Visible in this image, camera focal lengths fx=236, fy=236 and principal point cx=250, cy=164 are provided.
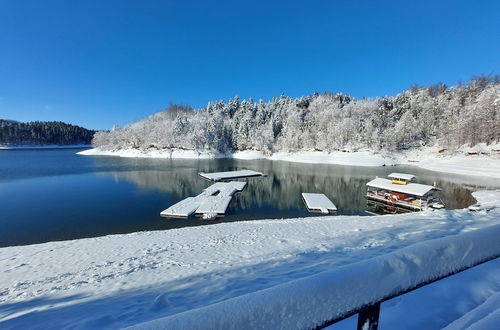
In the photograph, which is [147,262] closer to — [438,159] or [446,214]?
[446,214]

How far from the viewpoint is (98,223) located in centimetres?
1858

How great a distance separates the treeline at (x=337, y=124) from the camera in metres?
56.1

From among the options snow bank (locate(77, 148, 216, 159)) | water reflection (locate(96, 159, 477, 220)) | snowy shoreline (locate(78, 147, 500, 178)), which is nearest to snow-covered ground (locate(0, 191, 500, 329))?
water reflection (locate(96, 159, 477, 220))

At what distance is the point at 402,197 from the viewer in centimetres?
2523

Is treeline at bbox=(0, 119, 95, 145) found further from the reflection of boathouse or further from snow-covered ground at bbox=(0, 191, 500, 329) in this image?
the reflection of boathouse

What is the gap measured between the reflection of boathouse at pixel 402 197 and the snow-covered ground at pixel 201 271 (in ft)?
35.8

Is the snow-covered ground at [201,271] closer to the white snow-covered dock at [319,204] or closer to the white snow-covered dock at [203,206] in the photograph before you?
the white snow-covered dock at [203,206]

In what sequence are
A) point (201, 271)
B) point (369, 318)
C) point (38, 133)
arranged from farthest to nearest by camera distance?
1. point (38, 133)
2. point (201, 271)
3. point (369, 318)

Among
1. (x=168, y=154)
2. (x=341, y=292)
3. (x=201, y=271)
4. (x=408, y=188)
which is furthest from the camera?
(x=168, y=154)

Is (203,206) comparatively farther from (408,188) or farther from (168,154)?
(168,154)

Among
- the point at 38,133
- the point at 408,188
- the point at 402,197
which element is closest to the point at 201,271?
the point at 408,188

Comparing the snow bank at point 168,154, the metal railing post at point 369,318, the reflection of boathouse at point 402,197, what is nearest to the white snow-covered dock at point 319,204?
the reflection of boathouse at point 402,197

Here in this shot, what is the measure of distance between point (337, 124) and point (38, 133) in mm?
147829

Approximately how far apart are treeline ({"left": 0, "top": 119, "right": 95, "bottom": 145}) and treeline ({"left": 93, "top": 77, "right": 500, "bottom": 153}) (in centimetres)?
4505
